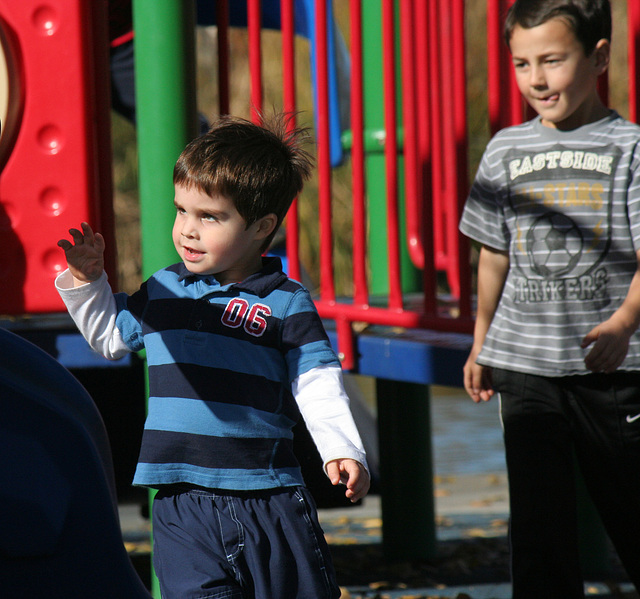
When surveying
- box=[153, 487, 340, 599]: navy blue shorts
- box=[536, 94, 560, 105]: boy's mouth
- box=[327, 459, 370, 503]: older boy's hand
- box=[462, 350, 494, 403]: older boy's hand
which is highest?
box=[536, 94, 560, 105]: boy's mouth

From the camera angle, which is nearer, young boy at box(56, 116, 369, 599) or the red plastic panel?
young boy at box(56, 116, 369, 599)

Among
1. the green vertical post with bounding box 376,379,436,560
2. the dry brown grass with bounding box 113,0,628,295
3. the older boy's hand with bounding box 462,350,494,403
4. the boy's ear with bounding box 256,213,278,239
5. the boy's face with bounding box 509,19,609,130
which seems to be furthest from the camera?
the dry brown grass with bounding box 113,0,628,295

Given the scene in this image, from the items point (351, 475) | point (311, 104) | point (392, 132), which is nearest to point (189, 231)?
point (351, 475)

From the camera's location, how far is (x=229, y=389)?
179 cm

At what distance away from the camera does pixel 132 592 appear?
1563mm

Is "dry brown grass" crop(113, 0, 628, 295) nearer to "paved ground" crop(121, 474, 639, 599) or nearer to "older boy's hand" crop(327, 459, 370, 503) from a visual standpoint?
"paved ground" crop(121, 474, 639, 599)

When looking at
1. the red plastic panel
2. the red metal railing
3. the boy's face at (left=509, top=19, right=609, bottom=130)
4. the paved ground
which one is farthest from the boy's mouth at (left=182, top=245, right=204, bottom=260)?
the paved ground

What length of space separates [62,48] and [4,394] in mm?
1224

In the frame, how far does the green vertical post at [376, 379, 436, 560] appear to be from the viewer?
368 cm

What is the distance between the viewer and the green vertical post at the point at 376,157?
439cm

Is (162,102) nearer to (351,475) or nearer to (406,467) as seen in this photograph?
(351,475)

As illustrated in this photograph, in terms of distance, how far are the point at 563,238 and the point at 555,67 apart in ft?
1.18

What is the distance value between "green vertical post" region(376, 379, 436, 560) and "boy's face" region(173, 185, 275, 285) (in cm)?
192

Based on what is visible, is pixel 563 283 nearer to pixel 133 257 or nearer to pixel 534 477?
pixel 534 477
